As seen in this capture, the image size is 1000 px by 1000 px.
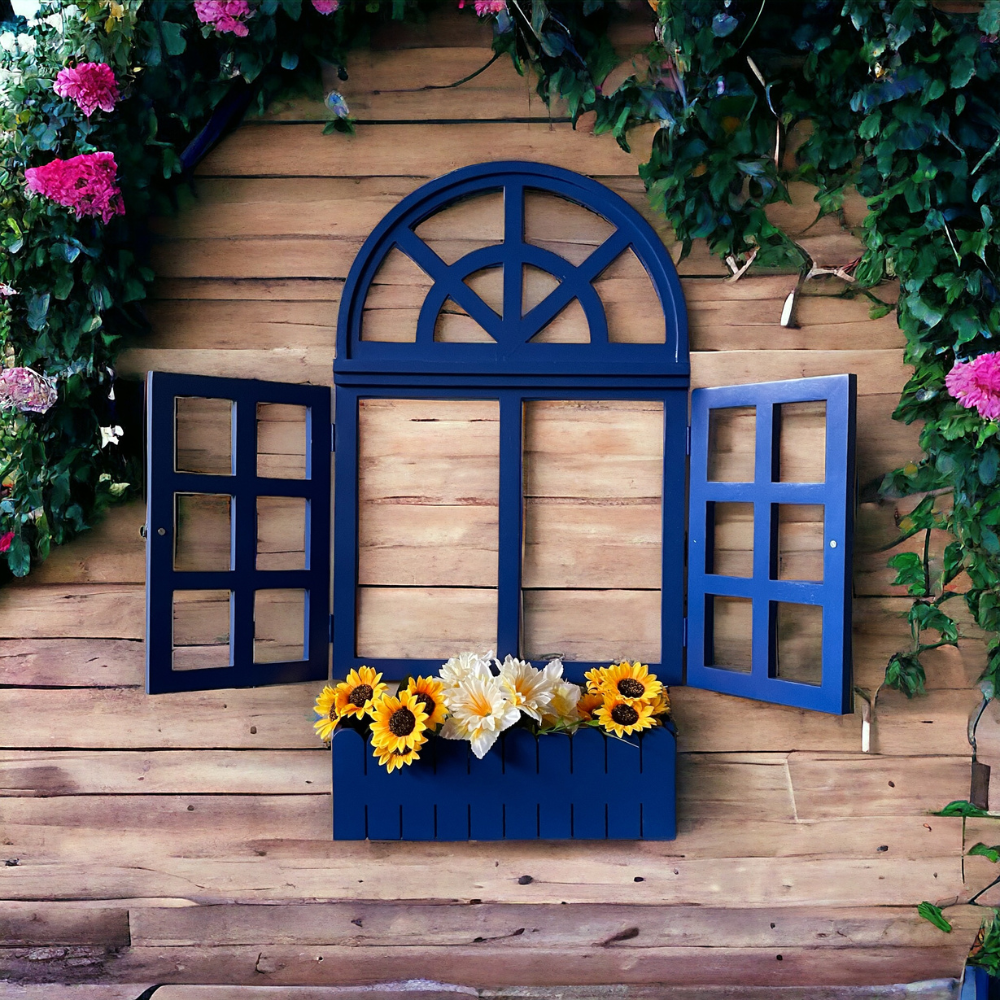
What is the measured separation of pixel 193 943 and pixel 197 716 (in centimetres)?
60

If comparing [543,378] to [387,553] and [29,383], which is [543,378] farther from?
[29,383]

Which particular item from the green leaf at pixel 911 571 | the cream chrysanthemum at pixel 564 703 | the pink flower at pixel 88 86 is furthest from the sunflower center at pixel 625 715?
the pink flower at pixel 88 86

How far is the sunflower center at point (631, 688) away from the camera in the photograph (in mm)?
1813

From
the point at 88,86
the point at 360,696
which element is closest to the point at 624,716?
the point at 360,696

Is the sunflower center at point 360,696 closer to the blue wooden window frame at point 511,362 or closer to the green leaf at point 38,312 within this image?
the blue wooden window frame at point 511,362

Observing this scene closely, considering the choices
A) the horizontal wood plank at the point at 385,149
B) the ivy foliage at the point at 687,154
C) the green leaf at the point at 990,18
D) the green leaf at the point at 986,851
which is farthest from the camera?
the horizontal wood plank at the point at 385,149

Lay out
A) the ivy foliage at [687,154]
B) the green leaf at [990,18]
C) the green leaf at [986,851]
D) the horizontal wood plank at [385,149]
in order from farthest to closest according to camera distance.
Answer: the horizontal wood plank at [385,149], the green leaf at [986,851], the ivy foliage at [687,154], the green leaf at [990,18]

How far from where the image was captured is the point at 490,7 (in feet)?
6.17

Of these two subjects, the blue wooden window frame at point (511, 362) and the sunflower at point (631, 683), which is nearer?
the sunflower at point (631, 683)

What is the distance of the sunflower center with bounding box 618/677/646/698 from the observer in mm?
1813

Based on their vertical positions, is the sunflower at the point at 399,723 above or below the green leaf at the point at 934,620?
below

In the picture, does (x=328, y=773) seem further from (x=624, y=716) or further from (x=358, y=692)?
(x=624, y=716)

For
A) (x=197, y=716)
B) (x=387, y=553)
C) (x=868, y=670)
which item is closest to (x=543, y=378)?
(x=387, y=553)

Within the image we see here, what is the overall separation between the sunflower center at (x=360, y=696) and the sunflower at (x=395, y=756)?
116 mm
